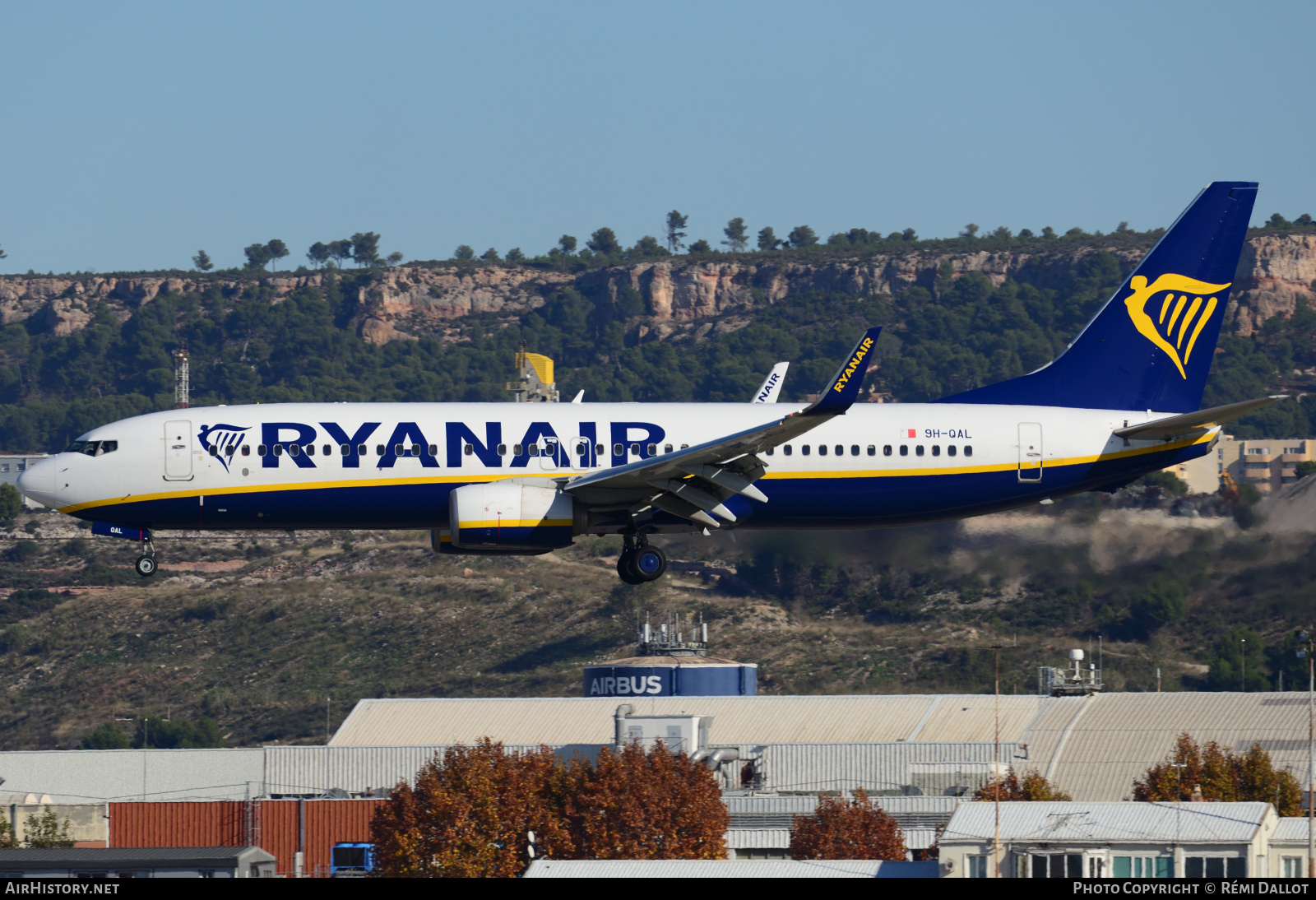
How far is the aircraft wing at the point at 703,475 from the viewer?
40.2 m

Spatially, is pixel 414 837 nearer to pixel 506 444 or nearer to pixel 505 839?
pixel 505 839

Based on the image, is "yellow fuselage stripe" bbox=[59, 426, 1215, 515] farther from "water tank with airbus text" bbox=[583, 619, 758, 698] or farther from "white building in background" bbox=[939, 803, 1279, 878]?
"water tank with airbus text" bbox=[583, 619, 758, 698]

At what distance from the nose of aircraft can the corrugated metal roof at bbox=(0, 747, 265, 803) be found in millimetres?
38377

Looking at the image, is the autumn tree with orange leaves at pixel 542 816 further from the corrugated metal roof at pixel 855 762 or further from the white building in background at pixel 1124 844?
the white building in background at pixel 1124 844

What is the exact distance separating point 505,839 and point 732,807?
10.7m

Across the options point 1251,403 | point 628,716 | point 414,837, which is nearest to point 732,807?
point 628,716

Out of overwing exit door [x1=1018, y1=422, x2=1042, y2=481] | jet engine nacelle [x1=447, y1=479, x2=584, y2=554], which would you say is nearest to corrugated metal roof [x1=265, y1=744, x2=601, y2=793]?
overwing exit door [x1=1018, y1=422, x2=1042, y2=481]

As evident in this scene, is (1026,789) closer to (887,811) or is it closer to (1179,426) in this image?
(887,811)

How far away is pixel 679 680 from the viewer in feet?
319

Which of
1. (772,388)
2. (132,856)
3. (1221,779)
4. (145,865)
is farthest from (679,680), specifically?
(145,865)

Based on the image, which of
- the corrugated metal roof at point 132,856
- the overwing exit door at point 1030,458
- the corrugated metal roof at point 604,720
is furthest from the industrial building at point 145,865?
the corrugated metal roof at point 604,720

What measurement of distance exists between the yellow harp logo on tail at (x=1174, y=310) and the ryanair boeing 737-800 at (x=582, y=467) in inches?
144

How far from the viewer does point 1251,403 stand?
40.9m

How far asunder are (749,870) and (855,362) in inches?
464
